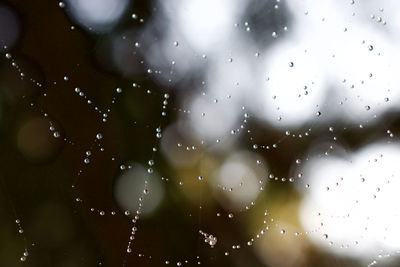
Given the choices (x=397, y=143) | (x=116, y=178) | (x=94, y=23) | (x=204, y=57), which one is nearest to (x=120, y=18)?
(x=94, y=23)

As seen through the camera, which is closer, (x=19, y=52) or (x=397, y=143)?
(x=19, y=52)

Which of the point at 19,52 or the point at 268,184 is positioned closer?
the point at 19,52

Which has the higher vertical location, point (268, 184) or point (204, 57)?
point (204, 57)

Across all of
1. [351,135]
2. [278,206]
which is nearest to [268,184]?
[278,206]

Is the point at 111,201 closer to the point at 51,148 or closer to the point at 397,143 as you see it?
the point at 51,148

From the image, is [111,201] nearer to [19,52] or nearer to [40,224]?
[40,224]

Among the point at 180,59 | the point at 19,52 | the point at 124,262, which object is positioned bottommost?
the point at 124,262

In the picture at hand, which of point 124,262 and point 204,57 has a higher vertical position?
point 204,57
